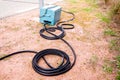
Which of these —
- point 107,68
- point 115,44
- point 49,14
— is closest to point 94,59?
point 107,68

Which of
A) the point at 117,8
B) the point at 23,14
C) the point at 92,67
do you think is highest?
the point at 117,8

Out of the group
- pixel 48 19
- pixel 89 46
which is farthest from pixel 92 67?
pixel 48 19

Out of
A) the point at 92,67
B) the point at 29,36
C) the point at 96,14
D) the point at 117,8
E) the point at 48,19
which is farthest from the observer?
the point at 96,14

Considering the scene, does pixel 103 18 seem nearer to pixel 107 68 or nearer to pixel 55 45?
pixel 55 45

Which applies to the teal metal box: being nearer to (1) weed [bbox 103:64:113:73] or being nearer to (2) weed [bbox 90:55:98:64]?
(2) weed [bbox 90:55:98:64]

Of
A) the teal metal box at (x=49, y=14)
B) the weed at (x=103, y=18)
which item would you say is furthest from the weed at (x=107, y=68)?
the weed at (x=103, y=18)

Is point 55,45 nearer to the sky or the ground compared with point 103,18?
nearer to the ground

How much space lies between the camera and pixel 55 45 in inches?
125

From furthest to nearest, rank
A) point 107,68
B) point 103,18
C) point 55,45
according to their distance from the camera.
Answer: point 103,18 → point 55,45 → point 107,68

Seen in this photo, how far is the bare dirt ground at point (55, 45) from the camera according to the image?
7.85 feet

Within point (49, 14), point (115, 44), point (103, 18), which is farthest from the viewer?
point (103, 18)

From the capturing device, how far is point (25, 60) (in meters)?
2.65

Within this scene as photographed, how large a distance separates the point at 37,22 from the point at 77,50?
1.55m

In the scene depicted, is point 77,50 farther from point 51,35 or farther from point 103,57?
point 51,35
